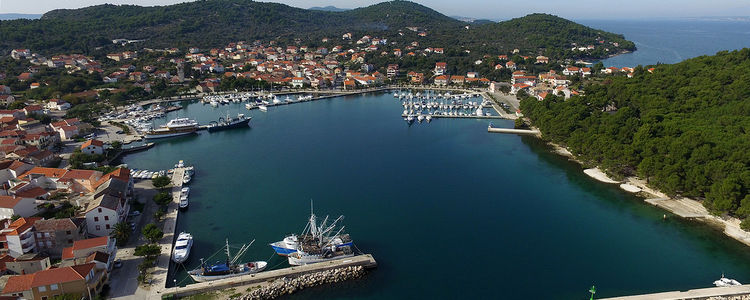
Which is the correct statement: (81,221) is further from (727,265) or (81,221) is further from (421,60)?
(421,60)

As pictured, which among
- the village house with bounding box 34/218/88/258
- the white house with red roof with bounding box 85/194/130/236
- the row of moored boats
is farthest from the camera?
the white house with red roof with bounding box 85/194/130/236

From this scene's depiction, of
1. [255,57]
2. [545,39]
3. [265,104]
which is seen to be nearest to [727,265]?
[265,104]

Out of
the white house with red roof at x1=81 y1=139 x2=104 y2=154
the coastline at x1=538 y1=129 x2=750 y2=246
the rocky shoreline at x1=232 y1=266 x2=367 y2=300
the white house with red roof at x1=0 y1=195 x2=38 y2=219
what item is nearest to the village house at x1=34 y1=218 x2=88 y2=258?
the white house with red roof at x1=0 y1=195 x2=38 y2=219

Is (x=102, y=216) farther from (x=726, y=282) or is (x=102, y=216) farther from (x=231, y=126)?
(x=726, y=282)

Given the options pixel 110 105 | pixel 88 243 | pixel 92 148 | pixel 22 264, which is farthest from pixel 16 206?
pixel 110 105

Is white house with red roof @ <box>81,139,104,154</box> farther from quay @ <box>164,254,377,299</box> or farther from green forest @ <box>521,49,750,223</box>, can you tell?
green forest @ <box>521,49,750,223</box>
